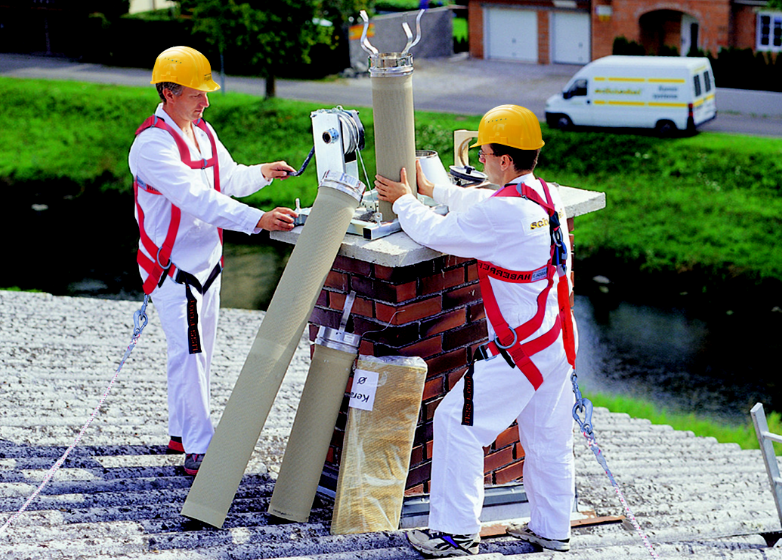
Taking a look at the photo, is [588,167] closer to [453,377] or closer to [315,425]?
[453,377]

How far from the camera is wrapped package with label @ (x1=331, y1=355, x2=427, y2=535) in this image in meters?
4.69

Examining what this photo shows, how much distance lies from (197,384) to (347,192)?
1.55m

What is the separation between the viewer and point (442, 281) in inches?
197

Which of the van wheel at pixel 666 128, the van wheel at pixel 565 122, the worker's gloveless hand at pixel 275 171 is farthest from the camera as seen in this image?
the van wheel at pixel 565 122

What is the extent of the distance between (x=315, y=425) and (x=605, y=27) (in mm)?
28755

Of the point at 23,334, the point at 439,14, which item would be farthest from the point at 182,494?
the point at 439,14

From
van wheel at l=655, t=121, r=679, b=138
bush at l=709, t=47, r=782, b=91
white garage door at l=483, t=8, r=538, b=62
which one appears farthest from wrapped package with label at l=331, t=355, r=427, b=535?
white garage door at l=483, t=8, r=538, b=62

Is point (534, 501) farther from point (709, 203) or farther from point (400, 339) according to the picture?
point (709, 203)

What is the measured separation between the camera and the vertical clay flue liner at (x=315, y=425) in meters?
4.78

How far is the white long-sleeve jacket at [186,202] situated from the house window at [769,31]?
26.8 meters

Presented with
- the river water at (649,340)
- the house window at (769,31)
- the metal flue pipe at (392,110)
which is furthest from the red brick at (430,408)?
the house window at (769,31)

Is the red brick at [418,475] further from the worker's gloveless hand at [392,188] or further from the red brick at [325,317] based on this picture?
the worker's gloveless hand at [392,188]

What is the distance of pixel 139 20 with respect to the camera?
36.0 metres

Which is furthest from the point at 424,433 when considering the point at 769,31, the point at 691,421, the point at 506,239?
the point at 769,31
